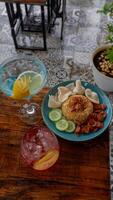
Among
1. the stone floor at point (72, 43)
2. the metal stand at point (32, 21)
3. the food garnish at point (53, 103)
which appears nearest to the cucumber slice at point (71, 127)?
the food garnish at point (53, 103)

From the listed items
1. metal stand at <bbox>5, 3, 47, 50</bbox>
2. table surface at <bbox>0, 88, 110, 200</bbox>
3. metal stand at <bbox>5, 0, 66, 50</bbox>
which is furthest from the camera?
metal stand at <bbox>5, 0, 66, 50</bbox>

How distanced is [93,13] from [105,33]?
33 cm

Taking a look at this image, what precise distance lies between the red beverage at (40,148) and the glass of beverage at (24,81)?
101mm

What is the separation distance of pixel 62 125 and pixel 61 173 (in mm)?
223

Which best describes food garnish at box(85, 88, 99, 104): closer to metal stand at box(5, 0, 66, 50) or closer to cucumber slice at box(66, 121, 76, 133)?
cucumber slice at box(66, 121, 76, 133)

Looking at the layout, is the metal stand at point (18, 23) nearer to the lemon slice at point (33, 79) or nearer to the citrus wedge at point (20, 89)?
the lemon slice at point (33, 79)

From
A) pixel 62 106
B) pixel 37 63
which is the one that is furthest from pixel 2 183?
pixel 37 63

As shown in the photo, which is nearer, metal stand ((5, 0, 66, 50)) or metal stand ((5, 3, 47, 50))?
metal stand ((5, 3, 47, 50))

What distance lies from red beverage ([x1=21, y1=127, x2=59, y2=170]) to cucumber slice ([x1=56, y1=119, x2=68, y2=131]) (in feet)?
0.22

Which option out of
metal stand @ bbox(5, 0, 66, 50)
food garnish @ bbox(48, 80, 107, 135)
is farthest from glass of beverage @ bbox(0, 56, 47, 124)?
metal stand @ bbox(5, 0, 66, 50)

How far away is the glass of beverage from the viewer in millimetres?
1128

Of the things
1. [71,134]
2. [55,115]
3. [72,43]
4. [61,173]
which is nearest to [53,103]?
[55,115]

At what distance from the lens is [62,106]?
1.26 metres

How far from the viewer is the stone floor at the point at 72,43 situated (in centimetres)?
219
